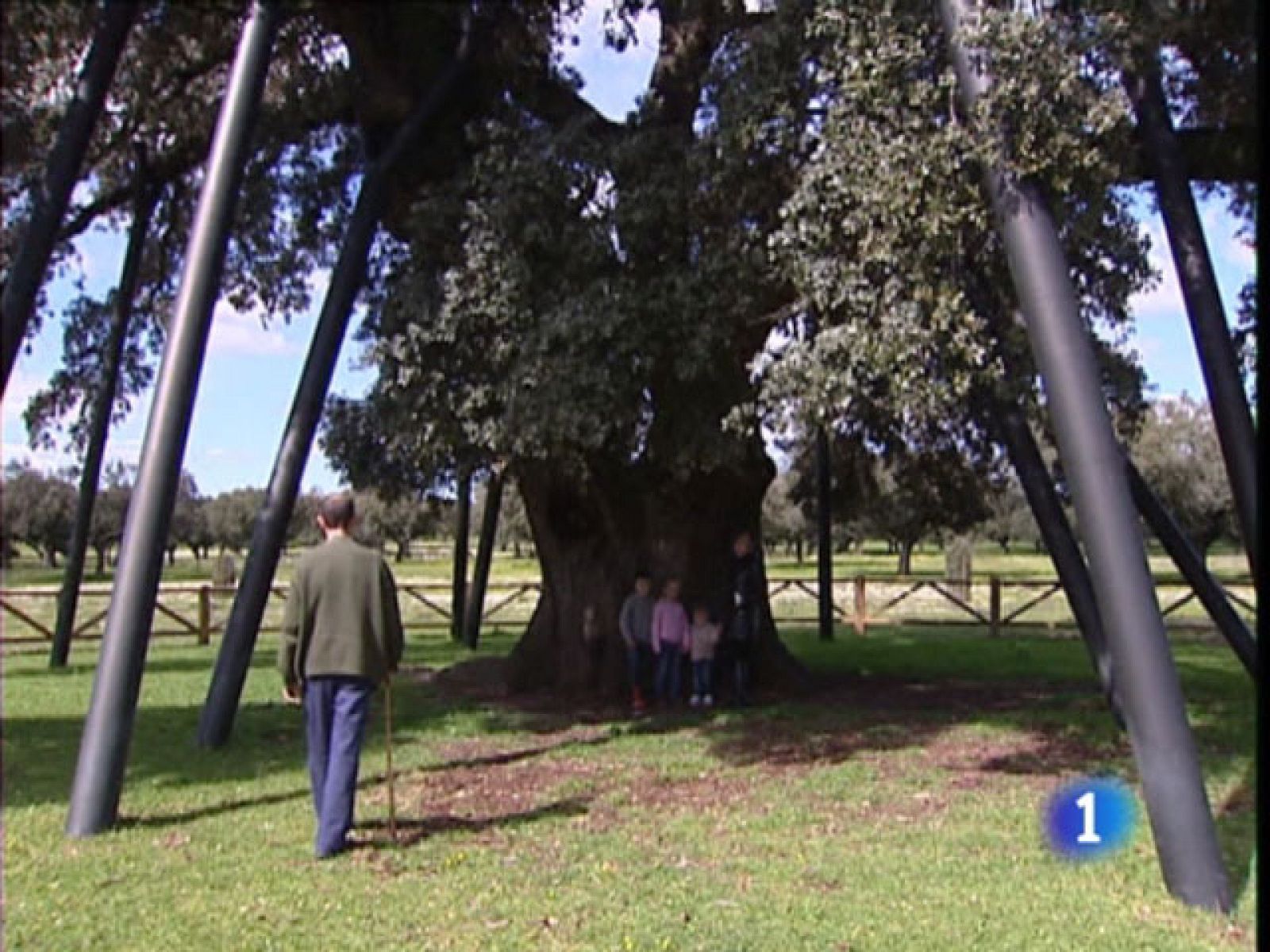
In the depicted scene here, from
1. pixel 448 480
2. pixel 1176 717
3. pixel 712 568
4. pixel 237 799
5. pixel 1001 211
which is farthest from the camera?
pixel 712 568

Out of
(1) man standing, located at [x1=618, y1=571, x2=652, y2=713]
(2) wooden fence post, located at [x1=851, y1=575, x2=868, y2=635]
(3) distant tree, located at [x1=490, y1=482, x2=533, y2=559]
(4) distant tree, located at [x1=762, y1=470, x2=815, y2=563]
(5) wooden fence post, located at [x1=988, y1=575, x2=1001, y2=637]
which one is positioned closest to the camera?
(1) man standing, located at [x1=618, y1=571, x2=652, y2=713]

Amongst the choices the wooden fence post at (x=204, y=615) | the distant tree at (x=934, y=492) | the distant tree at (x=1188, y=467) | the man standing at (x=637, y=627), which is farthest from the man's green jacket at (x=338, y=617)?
the distant tree at (x=1188, y=467)

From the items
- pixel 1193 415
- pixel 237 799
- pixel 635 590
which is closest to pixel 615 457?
pixel 635 590

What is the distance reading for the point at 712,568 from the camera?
516 inches

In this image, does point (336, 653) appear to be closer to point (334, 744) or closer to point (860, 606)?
point (334, 744)

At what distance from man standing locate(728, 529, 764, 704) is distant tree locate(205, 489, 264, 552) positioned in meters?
42.7

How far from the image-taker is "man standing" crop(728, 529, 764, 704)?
1261 cm

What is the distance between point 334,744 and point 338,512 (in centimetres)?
120

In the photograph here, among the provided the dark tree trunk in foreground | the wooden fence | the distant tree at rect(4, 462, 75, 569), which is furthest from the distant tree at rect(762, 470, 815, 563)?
the dark tree trunk in foreground

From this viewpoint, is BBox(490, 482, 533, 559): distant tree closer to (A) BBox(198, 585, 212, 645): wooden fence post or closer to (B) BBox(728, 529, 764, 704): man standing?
(A) BBox(198, 585, 212, 645): wooden fence post

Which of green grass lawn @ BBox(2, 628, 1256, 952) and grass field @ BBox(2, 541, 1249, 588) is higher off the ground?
grass field @ BBox(2, 541, 1249, 588)

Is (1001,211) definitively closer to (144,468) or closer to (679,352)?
(679,352)

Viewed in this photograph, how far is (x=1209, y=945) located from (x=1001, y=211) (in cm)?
373

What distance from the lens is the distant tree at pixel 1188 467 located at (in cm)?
4019
